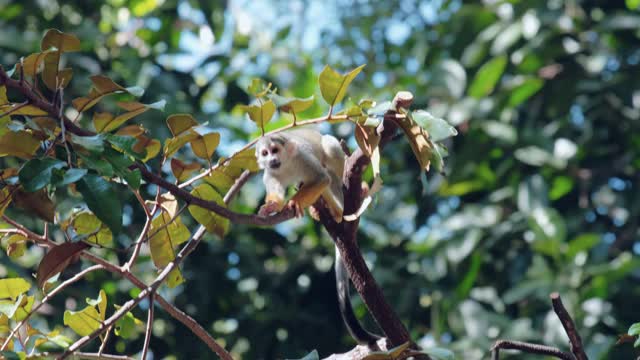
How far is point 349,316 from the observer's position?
6.17 ft

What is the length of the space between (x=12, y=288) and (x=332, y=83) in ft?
2.24

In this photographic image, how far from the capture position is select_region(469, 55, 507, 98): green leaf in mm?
4023

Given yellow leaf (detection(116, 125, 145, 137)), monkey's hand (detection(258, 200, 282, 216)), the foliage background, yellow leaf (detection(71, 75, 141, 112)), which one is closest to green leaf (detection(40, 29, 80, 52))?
yellow leaf (detection(71, 75, 141, 112))

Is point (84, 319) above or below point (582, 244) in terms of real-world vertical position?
above

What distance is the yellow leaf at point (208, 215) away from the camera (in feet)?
5.34

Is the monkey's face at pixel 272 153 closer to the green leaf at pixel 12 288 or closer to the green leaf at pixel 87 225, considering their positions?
the green leaf at pixel 87 225

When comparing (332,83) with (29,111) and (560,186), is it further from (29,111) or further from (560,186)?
(560,186)

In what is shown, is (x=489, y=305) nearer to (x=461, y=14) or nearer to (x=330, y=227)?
(x=461, y=14)

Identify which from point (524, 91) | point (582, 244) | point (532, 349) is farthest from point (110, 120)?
point (524, 91)

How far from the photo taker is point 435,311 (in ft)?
12.4

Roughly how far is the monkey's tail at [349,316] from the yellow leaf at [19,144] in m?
0.61

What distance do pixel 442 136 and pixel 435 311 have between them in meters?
2.40

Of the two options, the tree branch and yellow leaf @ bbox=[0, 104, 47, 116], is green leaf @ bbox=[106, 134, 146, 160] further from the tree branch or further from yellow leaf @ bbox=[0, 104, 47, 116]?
the tree branch

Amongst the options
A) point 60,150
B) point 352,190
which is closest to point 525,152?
point 352,190
